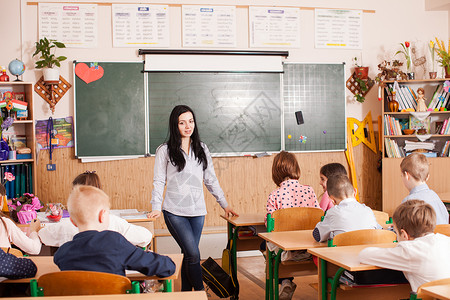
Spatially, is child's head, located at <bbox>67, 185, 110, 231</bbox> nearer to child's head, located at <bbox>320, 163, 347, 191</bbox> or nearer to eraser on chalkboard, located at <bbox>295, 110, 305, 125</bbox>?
child's head, located at <bbox>320, 163, 347, 191</bbox>

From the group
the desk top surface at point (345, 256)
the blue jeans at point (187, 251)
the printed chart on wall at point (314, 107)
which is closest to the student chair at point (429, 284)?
the desk top surface at point (345, 256)

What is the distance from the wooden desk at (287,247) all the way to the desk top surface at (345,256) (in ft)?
0.84

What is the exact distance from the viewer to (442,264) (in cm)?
206

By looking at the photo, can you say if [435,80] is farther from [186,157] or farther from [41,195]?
[41,195]

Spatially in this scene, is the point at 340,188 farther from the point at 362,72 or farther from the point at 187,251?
the point at 362,72

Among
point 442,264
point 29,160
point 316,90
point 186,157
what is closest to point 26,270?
point 186,157

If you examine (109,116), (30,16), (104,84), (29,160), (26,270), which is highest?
(30,16)

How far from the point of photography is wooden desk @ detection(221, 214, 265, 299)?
359cm

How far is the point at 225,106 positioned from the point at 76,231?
120 inches

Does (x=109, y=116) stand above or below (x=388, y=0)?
below

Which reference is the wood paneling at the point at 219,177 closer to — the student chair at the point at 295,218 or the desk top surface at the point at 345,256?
the student chair at the point at 295,218

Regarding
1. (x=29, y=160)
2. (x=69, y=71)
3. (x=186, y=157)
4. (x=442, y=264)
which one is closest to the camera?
(x=442, y=264)

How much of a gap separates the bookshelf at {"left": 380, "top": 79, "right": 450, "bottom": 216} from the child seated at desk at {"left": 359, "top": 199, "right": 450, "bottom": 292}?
360cm

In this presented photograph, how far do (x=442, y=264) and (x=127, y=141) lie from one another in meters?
3.84
